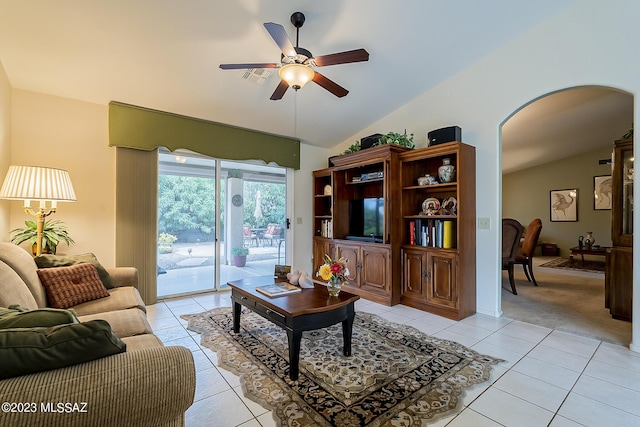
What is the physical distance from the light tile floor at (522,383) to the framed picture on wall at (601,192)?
6631 mm

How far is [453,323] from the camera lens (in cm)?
317

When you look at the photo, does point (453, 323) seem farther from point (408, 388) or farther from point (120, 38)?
point (120, 38)

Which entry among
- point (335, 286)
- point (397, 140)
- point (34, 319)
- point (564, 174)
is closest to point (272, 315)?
point (335, 286)

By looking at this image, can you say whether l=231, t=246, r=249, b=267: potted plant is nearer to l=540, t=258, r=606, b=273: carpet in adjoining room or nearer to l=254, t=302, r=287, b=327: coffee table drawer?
l=254, t=302, r=287, b=327: coffee table drawer

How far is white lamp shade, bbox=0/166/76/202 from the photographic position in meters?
2.36

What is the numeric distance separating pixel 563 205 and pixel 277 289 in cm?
905

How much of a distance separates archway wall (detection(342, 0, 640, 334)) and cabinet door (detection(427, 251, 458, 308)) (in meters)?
0.43

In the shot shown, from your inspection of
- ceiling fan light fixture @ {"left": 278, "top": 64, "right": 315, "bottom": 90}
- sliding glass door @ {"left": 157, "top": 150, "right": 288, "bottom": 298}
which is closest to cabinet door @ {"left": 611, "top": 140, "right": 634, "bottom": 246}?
ceiling fan light fixture @ {"left": 278, "top": 64, "right": 315, "bottom": 90}

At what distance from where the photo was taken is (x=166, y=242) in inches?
161

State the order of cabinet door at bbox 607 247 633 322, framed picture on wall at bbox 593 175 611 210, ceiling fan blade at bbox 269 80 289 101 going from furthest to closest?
framed picture on wall at bbox 593 175 611 210 → cabinet door at bbox 607 247 633 322 → ceiling fan blade at bbox 269 80 289 101

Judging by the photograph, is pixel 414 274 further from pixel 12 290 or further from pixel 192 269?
pixel 12 290

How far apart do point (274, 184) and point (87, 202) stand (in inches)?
102

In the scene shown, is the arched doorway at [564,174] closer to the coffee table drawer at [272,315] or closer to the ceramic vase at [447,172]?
the ceramic vase at [447,172]

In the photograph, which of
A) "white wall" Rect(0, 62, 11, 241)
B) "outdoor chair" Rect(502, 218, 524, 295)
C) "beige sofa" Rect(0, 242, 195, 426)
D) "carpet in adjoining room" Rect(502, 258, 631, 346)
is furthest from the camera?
"outdoor chair" Rect(502, 218, 524, 295)
